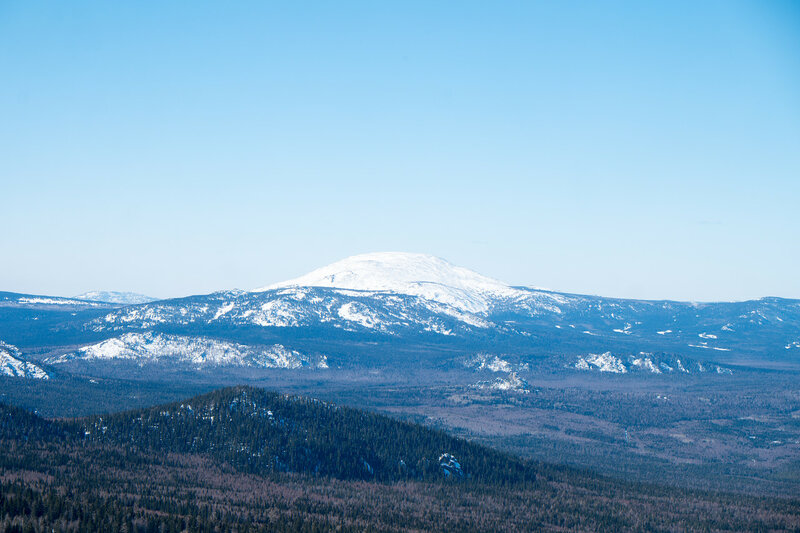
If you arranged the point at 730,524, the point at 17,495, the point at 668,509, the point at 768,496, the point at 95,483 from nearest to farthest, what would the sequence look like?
1. the point at 17,495
2. the point at 95,483
3. the point at 730,524
4. the point at 668,509
5. the point at 768,496

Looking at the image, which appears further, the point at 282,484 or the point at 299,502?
the point at 282,484

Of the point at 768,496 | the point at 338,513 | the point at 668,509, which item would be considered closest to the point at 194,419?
the point at 338,513

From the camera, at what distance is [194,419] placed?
185625mm

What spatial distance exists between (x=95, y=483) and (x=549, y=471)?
4202 inches

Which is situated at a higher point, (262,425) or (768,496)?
(262,425)

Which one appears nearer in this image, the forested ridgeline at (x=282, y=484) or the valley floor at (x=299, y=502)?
the valley floor at (x=299, y=502)

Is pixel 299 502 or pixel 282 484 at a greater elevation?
pixel 299 502

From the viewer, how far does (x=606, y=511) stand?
16038cm

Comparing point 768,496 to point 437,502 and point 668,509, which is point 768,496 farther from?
point 437,502

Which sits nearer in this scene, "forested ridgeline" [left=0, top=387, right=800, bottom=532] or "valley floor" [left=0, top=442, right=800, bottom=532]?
"valley floor" [left=0, top=442, right=800, bottom=532]

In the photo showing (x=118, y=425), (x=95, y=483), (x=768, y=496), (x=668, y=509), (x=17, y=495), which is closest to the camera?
(x=17, y=495)

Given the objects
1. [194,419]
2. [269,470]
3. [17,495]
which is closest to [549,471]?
[269,470]

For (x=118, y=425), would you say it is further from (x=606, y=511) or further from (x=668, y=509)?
(x=668, y=509)

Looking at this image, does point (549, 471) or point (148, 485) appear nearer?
point (148, 485)
